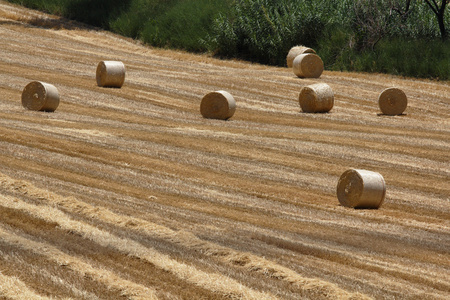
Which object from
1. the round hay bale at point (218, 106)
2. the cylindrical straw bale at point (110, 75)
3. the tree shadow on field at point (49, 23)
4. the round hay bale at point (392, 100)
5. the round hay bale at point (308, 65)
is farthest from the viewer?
the tree shadow on field at point (49, 23)

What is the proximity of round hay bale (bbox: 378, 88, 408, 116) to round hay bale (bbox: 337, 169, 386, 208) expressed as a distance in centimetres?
1192

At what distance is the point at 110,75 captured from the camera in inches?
1071

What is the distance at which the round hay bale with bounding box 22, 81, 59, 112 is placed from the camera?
2170 centimetres

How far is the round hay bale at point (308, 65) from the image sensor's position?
1262 inches

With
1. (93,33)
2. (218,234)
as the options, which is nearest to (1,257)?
(218,234)

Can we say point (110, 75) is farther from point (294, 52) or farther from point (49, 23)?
point (49, 23)

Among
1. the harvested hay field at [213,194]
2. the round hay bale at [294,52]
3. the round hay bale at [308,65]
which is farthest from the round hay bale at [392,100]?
the round hay bale at [294,52]

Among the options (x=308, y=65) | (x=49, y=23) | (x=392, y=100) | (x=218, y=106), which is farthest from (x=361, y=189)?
(x=49, y=23)

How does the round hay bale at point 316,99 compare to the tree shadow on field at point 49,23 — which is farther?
the tree shadow on field at point 49,23

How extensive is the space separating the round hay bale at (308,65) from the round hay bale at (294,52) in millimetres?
2402

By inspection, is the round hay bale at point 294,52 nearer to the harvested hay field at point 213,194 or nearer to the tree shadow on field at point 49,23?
the harvested hay field at point 213,194

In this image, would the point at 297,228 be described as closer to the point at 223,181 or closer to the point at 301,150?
the point at 223,181

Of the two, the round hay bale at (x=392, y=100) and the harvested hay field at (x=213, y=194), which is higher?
the round hay bale at (x=392, y=100)

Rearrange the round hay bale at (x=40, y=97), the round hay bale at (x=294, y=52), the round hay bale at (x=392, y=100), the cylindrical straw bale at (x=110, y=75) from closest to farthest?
1. the round hay bale at (x=40, y=97)
2. the round hay bale at (x=392, y=100)
3. the cylindrical straw bale at (x=110, y=75)
4. the round hay bale at (x=294, y=52)
